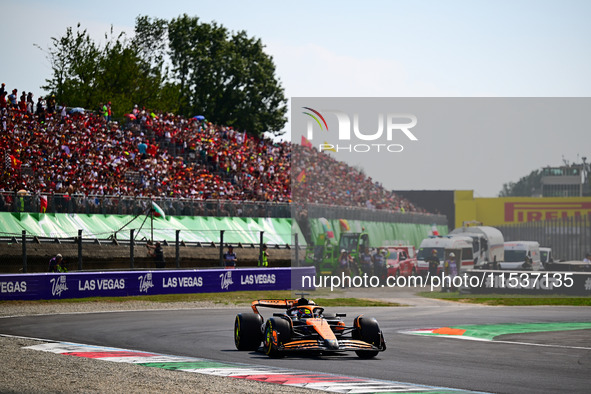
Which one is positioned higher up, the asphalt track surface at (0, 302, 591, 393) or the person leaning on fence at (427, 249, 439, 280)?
the person leaning on fence at (427, 249, 439, 280)

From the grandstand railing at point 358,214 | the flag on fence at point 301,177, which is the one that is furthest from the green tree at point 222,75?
the grandstand railing at point 358,214

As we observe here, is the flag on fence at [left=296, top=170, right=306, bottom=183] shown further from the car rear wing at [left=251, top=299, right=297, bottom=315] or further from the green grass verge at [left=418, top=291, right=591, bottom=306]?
the car rear wing at [left=251, top=299, right=297, bottom=315]

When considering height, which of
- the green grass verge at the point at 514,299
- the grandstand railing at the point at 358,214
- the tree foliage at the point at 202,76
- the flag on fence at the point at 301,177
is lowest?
the green grass verge at the point at 514,299

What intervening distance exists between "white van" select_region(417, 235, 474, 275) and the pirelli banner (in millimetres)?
2849

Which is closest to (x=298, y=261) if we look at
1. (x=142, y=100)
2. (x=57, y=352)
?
(x=57, y=352)

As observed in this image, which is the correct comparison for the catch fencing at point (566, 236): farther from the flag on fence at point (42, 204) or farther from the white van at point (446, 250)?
the flag on fence at point (42, 204)

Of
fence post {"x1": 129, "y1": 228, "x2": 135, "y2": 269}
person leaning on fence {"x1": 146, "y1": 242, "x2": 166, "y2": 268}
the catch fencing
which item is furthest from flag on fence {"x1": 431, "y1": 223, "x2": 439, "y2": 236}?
fence post {"x1": 129, "y1": 228, "x2": 135, "y2": 269}

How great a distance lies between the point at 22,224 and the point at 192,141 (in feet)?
60.9

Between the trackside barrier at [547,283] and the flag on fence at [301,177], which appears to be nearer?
the trackside barrier at [547,283]

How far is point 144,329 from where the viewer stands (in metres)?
18.5

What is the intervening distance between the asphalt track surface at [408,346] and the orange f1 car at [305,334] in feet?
0.72

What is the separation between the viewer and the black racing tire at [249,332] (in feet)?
47.8

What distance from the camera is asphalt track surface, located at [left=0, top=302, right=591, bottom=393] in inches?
455

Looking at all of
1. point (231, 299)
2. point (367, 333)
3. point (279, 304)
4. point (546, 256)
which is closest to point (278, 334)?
point (367, 333)
